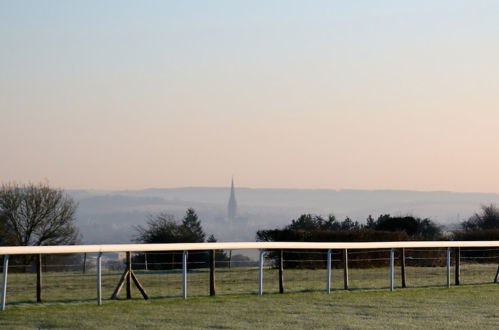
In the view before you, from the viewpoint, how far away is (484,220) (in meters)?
69.9

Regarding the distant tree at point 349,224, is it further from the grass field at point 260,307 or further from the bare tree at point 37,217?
the grass field at point 260,307

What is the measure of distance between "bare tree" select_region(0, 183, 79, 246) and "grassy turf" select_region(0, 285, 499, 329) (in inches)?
1192

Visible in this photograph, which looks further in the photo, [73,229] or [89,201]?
[89,201]

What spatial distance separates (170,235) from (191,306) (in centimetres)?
2879

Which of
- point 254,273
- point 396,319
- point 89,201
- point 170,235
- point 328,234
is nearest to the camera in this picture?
point 396,319

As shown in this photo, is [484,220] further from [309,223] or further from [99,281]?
[99,281]

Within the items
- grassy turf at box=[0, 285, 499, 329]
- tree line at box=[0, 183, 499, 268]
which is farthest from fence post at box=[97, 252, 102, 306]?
tree line at box=[0, 183, 499, 268]

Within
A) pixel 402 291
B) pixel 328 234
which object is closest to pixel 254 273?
pixel 328 234

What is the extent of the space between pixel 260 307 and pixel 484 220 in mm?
55245

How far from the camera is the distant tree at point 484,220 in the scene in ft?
224

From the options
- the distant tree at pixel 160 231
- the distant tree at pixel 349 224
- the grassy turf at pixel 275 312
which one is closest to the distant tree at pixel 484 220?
the distant tree at pixel 349 224

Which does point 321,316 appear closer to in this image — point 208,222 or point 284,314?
point 284,314

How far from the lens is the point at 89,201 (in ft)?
437

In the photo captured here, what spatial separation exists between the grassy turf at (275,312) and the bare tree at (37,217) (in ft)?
99.3
